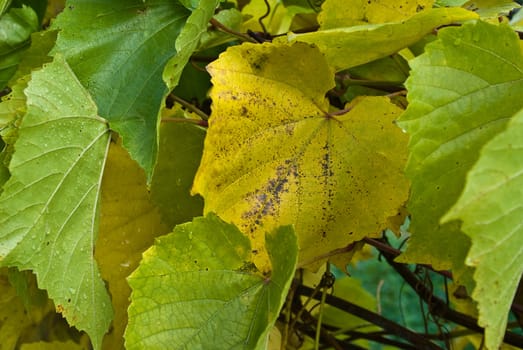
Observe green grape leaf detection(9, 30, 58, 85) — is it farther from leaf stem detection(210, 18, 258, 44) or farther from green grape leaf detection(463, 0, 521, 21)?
green grape leaf detection(463, 0, 521, 21)

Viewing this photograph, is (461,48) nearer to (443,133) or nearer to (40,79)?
(443,133)

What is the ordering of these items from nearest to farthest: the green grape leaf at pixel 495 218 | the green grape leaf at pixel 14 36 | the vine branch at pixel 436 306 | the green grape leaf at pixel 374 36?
the green grape leaf at pixel 495 218 → the green grape leaf at pixel 374 36 → the green grape leaf at pixel 14 36 → the vine branch at pixel 436 306

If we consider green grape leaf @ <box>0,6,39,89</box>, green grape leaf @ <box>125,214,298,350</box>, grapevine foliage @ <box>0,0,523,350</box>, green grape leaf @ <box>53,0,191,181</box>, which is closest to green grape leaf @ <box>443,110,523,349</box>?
grapevine foliage @ <box>0,0,523,350</box>

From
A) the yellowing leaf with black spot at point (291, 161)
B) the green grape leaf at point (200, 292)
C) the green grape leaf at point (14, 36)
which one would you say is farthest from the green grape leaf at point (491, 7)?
the green grape leaf at point (14, 36)


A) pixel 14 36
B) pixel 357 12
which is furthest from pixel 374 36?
pixel 14 36

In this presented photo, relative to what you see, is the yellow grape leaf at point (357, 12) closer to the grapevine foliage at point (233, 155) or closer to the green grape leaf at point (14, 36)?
the grapevine foliage at point (233, 155)

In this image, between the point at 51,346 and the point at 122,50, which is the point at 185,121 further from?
the point at 51,346
